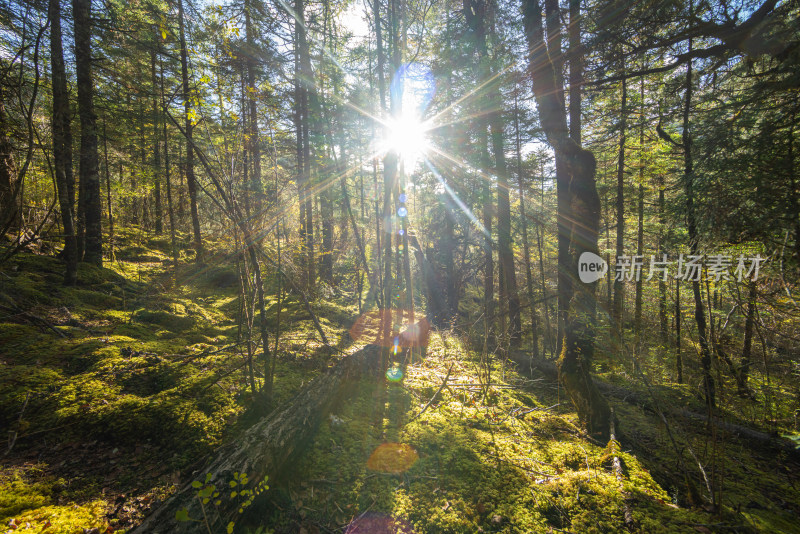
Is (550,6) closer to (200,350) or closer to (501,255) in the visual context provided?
(501,255)

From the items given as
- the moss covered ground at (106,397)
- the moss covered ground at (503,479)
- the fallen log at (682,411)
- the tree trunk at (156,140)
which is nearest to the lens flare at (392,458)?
the moss covered ground at (503,479)

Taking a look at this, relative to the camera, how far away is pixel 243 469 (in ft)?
8.28

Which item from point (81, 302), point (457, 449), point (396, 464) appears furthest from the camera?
point (81, 302)

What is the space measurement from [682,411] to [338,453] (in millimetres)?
7298

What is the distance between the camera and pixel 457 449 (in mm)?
3756

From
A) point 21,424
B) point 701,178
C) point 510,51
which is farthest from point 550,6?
point 21,424

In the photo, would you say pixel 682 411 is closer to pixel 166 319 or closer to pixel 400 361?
pixel 400 361

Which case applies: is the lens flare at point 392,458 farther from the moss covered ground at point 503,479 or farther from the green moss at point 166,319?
the green moss at point 166,319

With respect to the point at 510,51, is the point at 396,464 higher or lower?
lower

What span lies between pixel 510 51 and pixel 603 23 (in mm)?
3990

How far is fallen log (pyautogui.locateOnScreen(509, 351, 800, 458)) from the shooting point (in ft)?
15.8

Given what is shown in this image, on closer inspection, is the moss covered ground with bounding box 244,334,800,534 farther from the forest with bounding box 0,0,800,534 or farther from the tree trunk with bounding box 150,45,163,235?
the tree trunk with bounding box 150,45,163,235

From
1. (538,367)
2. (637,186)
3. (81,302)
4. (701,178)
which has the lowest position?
(538,367)

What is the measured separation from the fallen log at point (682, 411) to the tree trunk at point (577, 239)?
31.4 inches
